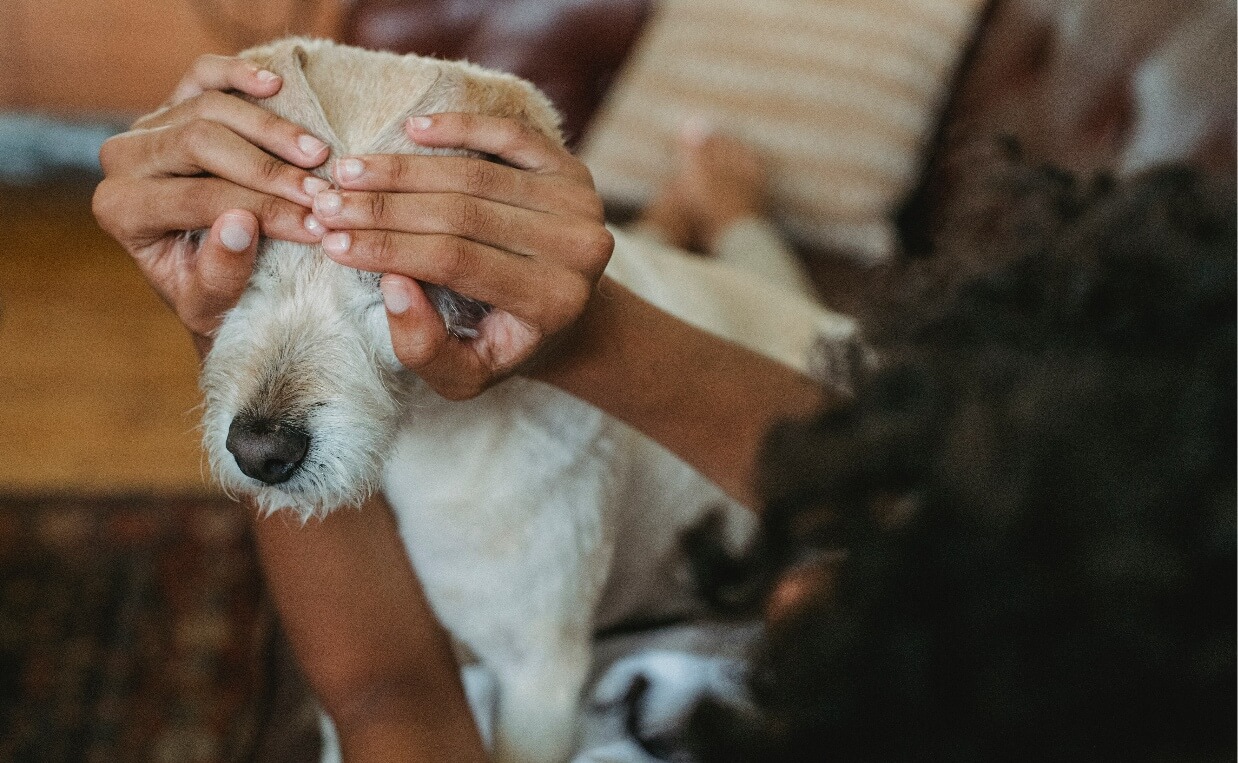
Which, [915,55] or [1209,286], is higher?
[1209,286]

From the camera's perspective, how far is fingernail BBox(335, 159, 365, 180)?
2.04 feet

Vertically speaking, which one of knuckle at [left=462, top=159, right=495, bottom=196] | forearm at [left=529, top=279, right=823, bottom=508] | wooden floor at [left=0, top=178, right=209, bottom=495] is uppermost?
knuckle at [left=462, top=159, right=495, bottom=196]

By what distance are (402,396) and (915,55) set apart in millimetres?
1173

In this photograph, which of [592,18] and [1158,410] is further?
[592,18]

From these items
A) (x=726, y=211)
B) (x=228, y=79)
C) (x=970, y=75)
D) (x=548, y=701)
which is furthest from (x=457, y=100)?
(x=970, y=75)

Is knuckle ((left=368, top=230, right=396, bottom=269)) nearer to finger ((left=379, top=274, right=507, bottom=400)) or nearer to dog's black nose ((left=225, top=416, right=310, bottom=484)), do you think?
finger ((left=379, top=274, right=507, bottom=400))

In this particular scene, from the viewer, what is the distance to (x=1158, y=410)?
488 mm

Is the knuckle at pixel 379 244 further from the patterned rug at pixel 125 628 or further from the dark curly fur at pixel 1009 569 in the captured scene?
the patterned rug at pixel 125 628

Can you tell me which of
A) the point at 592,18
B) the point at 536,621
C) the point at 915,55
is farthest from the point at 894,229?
the point at 536,621

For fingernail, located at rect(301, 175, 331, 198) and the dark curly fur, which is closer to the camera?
the dark curly fur

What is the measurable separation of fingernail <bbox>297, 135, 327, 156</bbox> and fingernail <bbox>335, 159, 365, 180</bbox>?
0.04m

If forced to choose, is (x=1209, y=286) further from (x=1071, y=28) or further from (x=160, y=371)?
(x=160, y=371)

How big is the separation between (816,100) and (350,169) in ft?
3.82

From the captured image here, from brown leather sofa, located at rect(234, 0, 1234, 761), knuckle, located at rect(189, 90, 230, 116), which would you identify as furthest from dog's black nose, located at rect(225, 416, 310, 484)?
brown leather sofa, located at rect(234, 0, 1234, 761)
